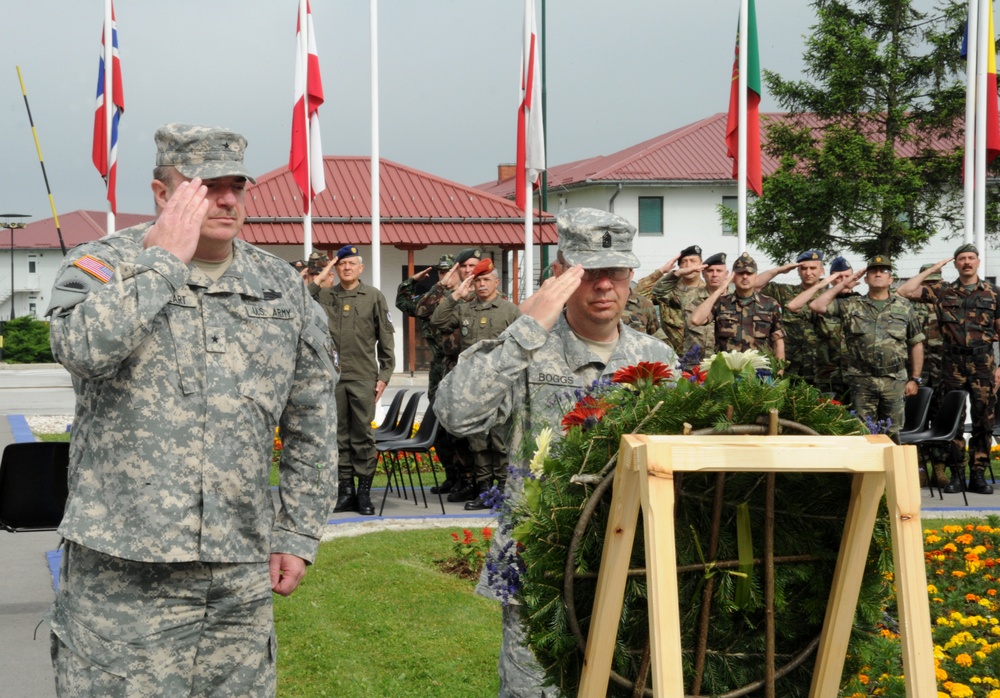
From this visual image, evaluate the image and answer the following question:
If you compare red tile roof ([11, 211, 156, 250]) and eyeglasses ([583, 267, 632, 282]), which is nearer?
eyeglasses ([583, 267, 632, 282])

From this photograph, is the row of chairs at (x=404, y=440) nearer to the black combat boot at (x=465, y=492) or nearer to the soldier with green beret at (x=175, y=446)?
the black combat boot at (x=465, y=492)

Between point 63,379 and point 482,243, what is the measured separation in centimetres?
1143

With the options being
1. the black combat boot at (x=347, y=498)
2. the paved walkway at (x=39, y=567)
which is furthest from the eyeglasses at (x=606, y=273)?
the black combat boot at (x=347, y=498)

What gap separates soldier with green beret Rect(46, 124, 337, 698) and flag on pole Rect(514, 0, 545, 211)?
12.9 metres

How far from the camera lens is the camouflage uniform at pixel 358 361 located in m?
10.5

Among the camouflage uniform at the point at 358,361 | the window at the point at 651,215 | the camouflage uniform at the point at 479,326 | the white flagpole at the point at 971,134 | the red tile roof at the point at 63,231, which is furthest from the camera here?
the red tile roof at the point at 63,231

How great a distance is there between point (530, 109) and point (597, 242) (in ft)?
41.8

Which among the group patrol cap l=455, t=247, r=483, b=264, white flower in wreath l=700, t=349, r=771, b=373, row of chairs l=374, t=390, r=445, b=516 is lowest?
row of chairs l=374, t=390, r=445, b=516

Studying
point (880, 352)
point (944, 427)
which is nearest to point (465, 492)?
point (880, 352)

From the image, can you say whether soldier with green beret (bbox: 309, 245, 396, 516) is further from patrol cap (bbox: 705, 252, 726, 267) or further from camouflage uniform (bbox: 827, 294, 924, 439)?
camouflage uniform (bbox: 827, 294, 924, 439)

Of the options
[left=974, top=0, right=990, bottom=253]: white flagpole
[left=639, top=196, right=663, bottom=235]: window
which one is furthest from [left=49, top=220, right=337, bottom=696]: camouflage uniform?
[left=639, top=196, right=663, bottom=235]: window

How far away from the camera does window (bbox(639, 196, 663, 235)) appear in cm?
4531

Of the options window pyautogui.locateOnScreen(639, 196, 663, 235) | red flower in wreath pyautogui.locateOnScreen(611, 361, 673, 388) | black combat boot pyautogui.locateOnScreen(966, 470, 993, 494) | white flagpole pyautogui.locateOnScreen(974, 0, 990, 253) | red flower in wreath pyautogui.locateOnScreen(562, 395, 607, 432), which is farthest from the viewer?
window pyautogui.locateOnScreen(639, 196, 663, 235)

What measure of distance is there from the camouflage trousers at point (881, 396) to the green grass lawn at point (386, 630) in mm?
5110
